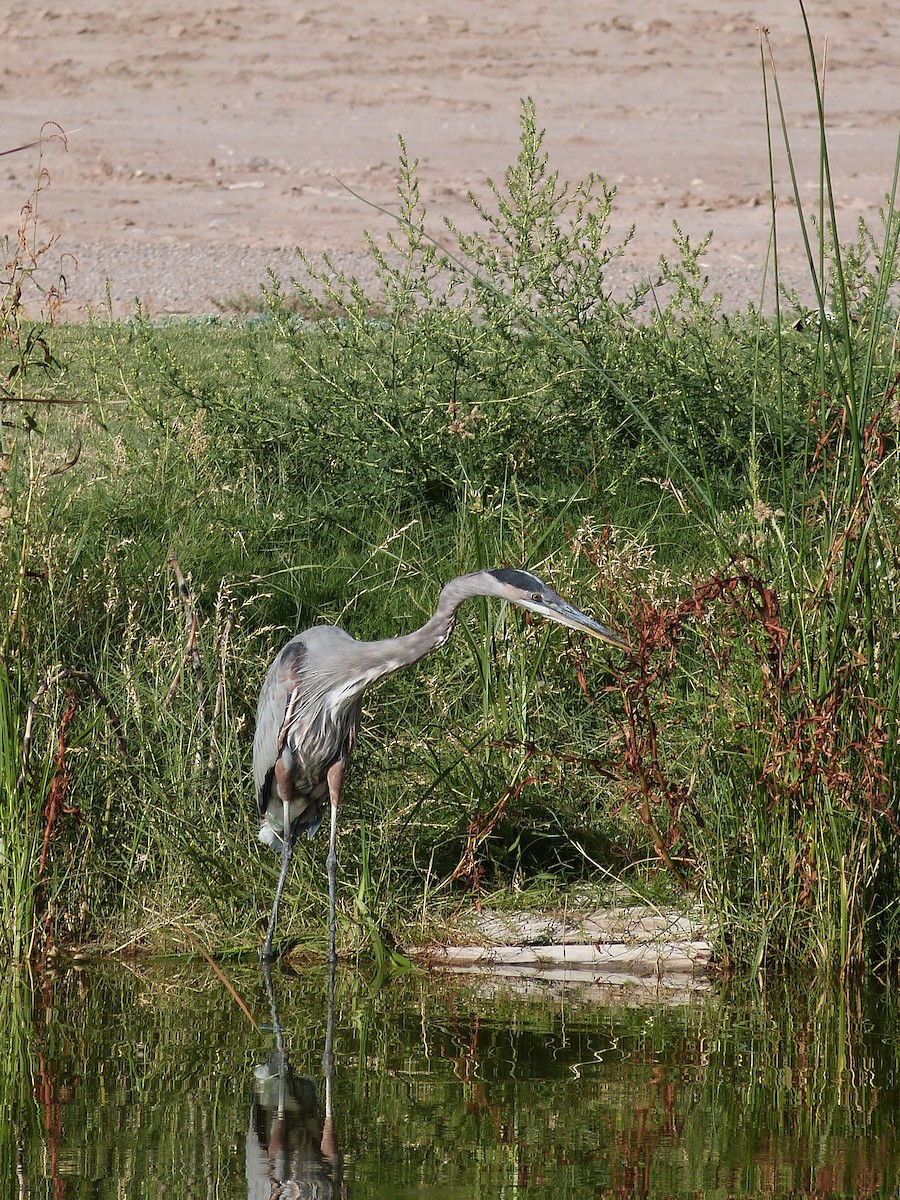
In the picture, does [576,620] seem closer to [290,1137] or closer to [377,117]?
[290,1137]

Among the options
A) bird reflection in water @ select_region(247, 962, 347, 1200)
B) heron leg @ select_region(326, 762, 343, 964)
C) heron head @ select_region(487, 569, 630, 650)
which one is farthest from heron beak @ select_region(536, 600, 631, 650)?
bird reflection in water @ select_region(247, 962, 347, 1200)

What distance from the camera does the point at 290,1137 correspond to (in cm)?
322

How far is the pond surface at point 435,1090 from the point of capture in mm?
3008

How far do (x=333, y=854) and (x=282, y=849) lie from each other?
293 millimetres

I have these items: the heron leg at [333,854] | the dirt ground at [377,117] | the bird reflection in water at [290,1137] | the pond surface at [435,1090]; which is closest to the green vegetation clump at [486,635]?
the heron leg at [333,854]

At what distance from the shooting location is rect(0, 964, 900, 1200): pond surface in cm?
301

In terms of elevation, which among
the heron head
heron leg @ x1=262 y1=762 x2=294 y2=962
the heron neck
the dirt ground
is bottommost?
heron leg @ x1=262 y1=762 x2=294 y2=962

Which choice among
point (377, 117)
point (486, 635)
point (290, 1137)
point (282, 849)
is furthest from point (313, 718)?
point (377, 117)

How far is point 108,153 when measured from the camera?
21.2 metres

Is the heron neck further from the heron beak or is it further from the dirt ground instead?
the dirt ground

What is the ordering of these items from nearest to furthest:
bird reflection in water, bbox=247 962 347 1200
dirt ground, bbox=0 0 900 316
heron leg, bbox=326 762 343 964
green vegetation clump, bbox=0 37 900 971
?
1. bird reflection in water, bbox=247 962 347 1200
2. green vegetation clump, bbox=0 37 900 971
3. heron leg, bbox=326 762 343 964
4. dirt ground, bbox=0 0 900 316

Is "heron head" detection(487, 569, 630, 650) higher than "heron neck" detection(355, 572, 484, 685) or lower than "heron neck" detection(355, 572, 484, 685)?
higher

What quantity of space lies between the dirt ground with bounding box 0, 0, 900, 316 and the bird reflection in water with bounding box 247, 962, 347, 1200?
37.1 feet

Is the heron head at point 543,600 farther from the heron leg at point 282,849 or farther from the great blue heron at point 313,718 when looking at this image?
the heron leg at point 282,849
